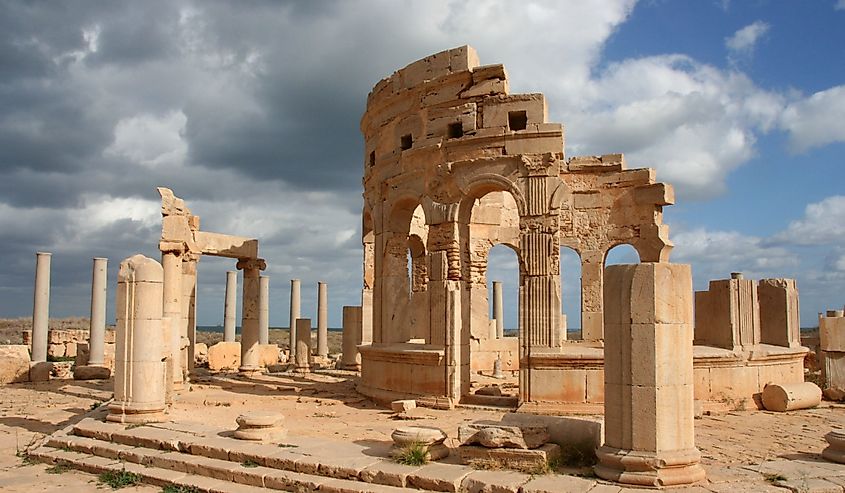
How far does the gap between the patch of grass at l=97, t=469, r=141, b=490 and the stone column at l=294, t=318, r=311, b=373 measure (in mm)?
14228

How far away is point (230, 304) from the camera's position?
106 ft

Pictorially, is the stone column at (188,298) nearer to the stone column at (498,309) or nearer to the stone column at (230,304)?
the stone column at (230,304)

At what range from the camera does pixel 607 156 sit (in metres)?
19.9

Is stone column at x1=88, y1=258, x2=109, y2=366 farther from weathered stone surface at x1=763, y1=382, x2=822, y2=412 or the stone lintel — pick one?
weathered stone surface at x1=763, y1=382, x2=822, y2=412

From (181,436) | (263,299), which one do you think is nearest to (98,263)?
(263,299)

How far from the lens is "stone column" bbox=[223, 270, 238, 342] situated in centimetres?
3191

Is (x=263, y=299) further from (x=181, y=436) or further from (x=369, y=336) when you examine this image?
(x=181, y=436)

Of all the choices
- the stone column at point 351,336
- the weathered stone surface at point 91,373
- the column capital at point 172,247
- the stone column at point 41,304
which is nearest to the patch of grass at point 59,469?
the column capital at point 172,247

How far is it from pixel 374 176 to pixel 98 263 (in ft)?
41.3

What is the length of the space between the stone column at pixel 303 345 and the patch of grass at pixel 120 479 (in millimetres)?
14228

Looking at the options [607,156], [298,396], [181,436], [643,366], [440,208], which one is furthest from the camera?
[607,156]

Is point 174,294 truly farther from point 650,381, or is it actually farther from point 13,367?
point 650,381

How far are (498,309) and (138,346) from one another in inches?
861

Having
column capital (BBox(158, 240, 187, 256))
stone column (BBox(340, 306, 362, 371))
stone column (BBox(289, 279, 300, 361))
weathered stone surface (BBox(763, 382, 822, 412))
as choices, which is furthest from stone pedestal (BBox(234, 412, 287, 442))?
stone column (BBox(289, 279, 300, 361))
